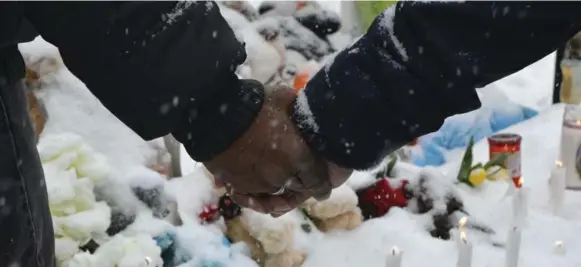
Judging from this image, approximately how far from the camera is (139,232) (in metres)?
1.32

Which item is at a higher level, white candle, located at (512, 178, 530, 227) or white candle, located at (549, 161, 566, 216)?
white candle, located at (512, 178, 530, 227)

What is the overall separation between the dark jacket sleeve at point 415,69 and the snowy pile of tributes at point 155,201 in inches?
15.2

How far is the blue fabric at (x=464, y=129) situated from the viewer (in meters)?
2.29

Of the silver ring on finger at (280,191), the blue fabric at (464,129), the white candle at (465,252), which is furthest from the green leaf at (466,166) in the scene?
the silver ring on finger at (280,191)

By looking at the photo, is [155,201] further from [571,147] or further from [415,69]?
[571,147]

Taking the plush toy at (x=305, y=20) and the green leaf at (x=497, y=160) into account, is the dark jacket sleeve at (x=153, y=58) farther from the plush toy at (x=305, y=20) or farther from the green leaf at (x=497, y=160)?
the plush toy at (x=305, y=20)

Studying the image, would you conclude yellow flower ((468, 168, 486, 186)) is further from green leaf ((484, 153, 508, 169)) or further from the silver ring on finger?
the silver ring on finger

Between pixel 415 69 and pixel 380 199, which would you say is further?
pixel 380 199

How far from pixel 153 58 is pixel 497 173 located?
1.19 m

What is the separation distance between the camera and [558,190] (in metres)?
1.73

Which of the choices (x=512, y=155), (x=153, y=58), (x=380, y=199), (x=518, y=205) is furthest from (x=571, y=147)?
(x=153, y=58)

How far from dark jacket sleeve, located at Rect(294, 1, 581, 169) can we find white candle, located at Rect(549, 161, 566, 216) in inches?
33.3

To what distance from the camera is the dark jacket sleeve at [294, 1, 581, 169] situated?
90cm

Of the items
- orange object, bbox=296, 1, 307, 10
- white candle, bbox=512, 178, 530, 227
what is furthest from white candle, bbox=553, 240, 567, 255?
orange object, bbox=296, 1, 307, 10
